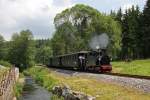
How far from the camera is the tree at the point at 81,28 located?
95.8 meters

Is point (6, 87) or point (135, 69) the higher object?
point (135, 69)

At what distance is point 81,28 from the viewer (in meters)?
100

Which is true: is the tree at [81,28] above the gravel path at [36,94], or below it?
above

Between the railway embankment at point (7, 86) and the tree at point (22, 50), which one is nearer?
the railway embankment at point (7, 86)

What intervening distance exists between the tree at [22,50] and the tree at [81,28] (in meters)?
11.9

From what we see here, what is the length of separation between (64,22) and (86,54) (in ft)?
153

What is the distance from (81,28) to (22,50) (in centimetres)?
2500

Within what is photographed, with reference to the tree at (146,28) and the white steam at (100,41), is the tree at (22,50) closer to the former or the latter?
the white steam at (100,41)

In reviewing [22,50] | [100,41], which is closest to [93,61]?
[100,41]

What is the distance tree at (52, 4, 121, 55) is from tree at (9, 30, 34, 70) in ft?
39.0

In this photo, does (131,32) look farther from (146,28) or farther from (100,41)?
(100,41)

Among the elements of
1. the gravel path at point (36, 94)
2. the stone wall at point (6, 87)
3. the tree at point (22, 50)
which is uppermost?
the tree at point (22, 50)

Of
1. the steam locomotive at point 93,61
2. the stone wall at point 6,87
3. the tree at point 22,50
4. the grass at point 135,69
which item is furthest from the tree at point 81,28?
the stone wall at point 6,87

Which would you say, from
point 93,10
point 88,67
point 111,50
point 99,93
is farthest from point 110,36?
point 99,93
